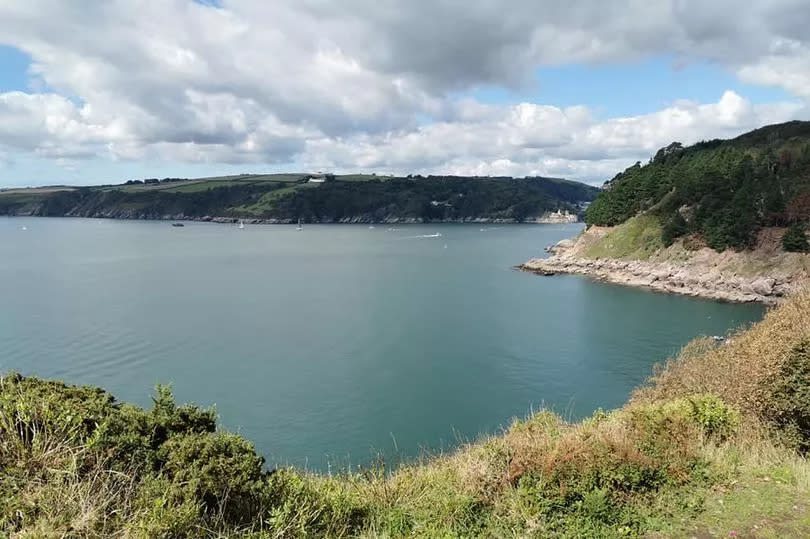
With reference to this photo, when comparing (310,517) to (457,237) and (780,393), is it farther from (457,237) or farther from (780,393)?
(457,237)

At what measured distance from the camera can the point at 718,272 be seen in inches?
2323

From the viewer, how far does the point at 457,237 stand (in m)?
137

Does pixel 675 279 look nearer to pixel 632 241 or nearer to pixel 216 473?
pixel 632 241

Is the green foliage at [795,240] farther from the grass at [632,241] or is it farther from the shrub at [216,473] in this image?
the shrub at [216,473]

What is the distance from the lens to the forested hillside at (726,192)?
60062mm

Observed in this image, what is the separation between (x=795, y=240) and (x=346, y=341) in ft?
160

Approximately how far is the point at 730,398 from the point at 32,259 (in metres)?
97.9

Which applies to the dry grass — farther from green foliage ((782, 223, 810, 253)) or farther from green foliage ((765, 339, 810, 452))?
green foliage ((782, 223, 810, 253))

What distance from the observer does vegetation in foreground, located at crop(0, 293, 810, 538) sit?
5.72 metres

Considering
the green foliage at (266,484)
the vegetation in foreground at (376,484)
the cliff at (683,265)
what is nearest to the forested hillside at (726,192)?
the cliff at (683,265)

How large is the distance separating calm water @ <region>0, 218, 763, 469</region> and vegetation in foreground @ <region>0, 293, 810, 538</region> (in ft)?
43.2

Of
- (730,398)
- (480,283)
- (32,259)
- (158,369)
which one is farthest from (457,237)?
(730,398)

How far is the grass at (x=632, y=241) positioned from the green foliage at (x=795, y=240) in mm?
13843

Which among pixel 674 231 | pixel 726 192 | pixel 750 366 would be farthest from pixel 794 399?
pixel 726 192
